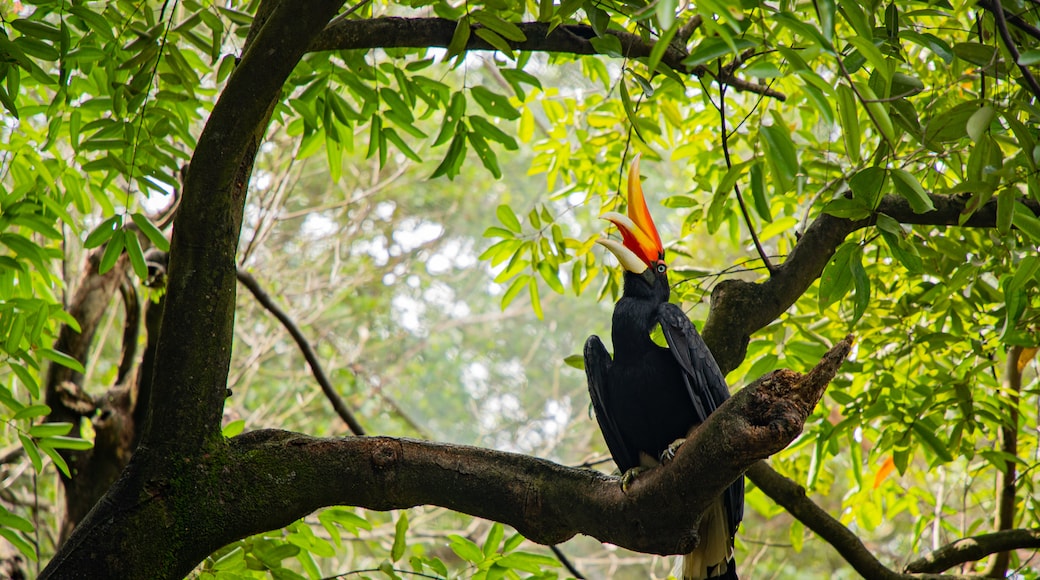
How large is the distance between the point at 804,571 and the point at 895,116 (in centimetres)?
961

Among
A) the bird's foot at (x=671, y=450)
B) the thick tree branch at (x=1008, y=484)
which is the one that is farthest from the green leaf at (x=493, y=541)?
the thick tree branch at (x=1008, y=484)

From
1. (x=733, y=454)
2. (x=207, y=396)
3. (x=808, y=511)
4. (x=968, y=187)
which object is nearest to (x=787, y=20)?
(x=968, y=187)

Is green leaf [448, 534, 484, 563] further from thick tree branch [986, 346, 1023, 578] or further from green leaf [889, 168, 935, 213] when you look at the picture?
thick tree branch [986, 346, 1023, 578]

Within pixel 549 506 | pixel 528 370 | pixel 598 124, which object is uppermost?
pixel 528 370

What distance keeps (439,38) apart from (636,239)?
1264mm

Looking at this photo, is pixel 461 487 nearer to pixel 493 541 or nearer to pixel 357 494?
pixel 357 494

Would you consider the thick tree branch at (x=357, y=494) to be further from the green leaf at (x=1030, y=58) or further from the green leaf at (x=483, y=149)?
the green leaf at (x=483, y=149)

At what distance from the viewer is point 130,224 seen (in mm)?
4500

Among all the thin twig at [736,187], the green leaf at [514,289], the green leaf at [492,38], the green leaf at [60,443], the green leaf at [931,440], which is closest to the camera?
the green leaf at [492,38]

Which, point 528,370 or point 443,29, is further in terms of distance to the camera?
point 528,370

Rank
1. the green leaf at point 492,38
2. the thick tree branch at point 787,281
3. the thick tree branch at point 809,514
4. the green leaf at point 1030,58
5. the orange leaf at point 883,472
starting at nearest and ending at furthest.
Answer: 1. the green leaf at point 1030,58
2. the green leaf at point 492,38
3. the thick tree branch at point 787,281
4. the thick tree branch at point 809,514
5. the orange leaf at point 883,472

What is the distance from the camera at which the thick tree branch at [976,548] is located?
341 centimetres

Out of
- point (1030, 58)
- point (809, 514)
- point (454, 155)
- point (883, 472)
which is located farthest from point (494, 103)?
point (883, 472)

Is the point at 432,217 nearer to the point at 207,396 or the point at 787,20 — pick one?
the point at 207,396
